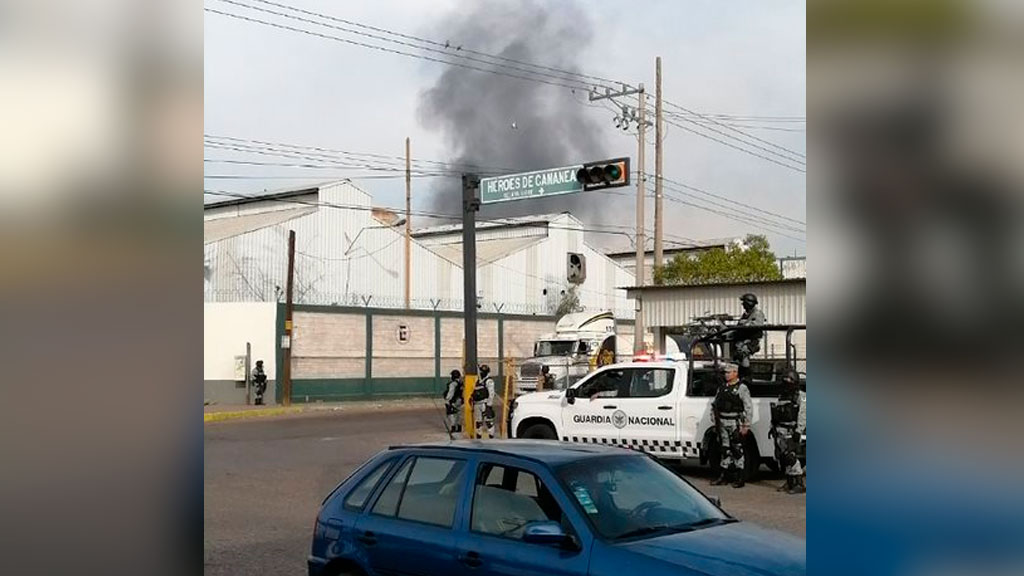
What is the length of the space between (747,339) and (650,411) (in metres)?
2.02

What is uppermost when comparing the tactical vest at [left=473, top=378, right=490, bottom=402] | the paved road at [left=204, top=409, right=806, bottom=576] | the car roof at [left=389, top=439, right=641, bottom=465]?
the car roof at [left=389, top=439, right=641, bottom=465]

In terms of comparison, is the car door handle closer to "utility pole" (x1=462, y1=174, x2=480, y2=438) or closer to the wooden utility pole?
"utility pole" (x1=462, y1=174, x2=480, y2=438)

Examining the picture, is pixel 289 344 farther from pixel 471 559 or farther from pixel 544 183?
pixel 471 559

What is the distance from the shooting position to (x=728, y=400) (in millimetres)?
14445

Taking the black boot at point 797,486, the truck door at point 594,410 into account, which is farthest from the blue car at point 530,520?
the truck door at point 594,410

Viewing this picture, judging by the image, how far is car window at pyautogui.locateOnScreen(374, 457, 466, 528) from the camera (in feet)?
20.6

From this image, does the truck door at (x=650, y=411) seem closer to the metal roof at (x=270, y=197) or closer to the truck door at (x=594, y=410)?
the truck door at (x=594, y=410)

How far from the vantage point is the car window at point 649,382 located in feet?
52.0

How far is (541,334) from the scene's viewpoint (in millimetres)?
48906

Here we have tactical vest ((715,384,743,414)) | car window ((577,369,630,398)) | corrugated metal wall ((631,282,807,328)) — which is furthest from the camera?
corrugated metal wall ((631,282,807,328))

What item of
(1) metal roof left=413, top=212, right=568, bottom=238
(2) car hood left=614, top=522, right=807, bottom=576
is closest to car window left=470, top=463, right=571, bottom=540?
(2) car hood left=614, top=522, right=807, bottom=576

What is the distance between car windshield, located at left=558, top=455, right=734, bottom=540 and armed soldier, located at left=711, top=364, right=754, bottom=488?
798 cm
